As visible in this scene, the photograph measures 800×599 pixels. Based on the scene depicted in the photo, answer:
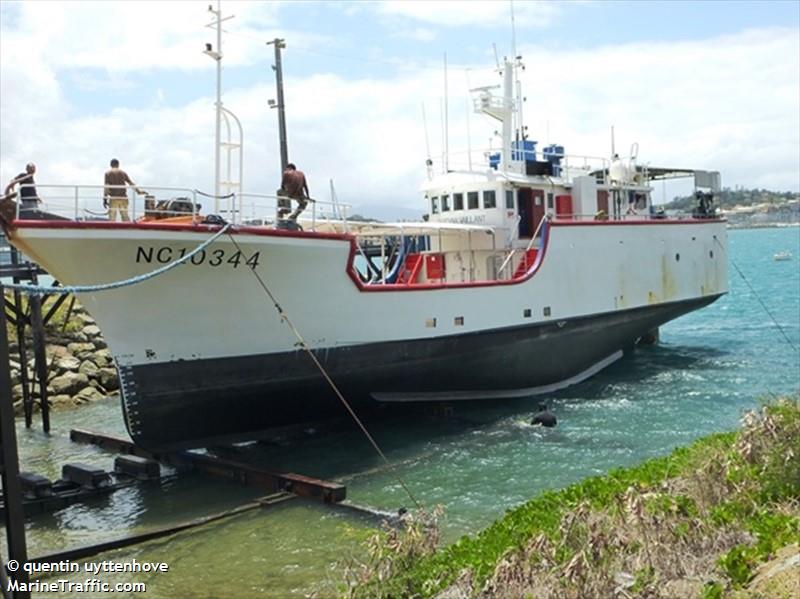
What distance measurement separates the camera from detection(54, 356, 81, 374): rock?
22.3 meters

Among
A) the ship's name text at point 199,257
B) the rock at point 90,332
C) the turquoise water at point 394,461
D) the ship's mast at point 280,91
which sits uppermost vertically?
the ship's mast at point 280,91

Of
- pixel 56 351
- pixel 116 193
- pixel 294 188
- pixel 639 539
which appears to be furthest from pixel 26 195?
pixel 56 351

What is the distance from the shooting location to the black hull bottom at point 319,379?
13.3 metres

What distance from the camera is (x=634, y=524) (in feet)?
21.1

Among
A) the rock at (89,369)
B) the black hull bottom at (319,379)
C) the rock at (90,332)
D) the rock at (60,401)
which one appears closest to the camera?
the black hull bottom at (319,379)

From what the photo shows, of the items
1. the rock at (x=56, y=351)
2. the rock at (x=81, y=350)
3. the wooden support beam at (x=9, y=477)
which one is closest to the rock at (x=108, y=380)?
the rock at (x=81, y=350)

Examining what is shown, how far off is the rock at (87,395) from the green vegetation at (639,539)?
1628 cm

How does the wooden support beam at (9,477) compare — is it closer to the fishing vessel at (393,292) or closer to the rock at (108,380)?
the fishing vessel at (393,292)

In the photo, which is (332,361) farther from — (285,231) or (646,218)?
(646,218)

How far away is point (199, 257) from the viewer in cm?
1300

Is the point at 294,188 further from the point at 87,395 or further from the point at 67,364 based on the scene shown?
the point at 67,364

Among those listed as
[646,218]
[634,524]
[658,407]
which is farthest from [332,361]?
[646,218]

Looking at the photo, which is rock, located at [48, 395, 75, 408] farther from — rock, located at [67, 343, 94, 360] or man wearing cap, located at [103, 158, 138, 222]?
man wearing cap, located at [103, 158, 138, 222]

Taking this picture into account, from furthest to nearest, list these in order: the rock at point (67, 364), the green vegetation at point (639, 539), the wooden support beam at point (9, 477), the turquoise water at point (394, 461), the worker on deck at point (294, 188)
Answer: the rock at point (67, 364) → the worker on deck at point (294, 188) → the turquoise water at point (394, 461) → the wooden support beam at point (9, 477) → the green vegetation at point (639, 539)
